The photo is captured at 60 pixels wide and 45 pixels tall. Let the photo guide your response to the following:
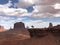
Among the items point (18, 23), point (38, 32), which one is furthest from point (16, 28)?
point (38, 32)

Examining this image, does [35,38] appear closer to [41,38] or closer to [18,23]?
[41,38]

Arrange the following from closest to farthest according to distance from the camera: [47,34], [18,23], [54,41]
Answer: [54,41], [47,34], [18,23]

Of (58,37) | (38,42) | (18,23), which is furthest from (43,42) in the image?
(18,23)

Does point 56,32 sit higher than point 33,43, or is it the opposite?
point 56,32

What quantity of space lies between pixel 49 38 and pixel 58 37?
1321 millimetres

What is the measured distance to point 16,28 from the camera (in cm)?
12106

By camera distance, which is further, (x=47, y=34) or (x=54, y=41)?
(x=47, y=34)

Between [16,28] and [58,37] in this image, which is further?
[16,28]

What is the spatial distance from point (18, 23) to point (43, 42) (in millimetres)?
98323

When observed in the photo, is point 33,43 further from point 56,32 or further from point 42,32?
point 56,32

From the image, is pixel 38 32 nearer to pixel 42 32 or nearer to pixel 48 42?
pixel 42 32

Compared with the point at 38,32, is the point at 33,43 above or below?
below

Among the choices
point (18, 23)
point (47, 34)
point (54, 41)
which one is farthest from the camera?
point (18, 23)

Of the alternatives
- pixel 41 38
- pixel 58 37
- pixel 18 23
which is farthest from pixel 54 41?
pixel 18 23
